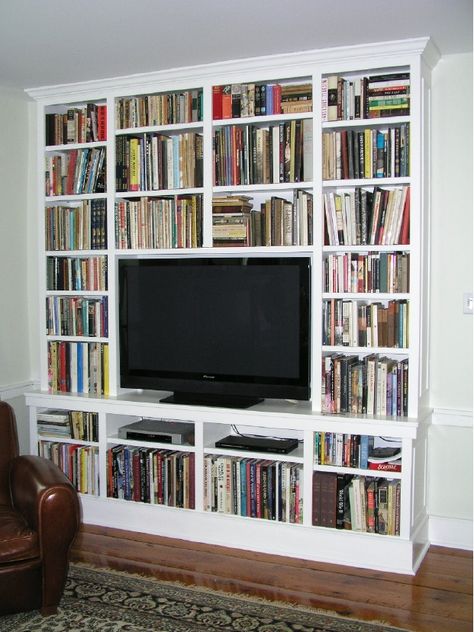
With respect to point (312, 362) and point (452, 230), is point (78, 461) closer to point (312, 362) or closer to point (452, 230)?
point (312, 362)

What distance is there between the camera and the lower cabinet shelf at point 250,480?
347cm

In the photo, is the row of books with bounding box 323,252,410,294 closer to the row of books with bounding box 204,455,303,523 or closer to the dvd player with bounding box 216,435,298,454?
the dvd player with bounding box 216,435,298,454

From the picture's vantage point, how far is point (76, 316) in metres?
4.23

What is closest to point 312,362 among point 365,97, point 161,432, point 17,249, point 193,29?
point 161,432

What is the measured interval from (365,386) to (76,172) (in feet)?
6.93

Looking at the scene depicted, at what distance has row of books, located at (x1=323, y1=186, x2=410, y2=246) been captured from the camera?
3.47m

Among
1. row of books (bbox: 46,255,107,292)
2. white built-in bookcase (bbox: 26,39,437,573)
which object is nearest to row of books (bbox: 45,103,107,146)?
white built-in bookcase (bbox: 26,39,437,573)

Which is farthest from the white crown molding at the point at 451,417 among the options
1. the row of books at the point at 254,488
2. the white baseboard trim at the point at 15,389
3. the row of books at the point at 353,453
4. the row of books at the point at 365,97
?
the white baseboard trim at the point at 15,389

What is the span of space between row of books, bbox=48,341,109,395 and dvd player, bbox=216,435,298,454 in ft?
2.69

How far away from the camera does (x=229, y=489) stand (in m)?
3.78

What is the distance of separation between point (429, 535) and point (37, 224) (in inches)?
116

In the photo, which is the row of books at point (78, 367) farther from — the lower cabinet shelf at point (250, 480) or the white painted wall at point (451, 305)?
the white painted wall at point (451, 305)

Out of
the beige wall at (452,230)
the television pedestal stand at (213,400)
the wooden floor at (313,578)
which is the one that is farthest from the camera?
A: the television pedestal stand at (213,400)

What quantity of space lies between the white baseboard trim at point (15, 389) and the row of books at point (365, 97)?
2.52m
